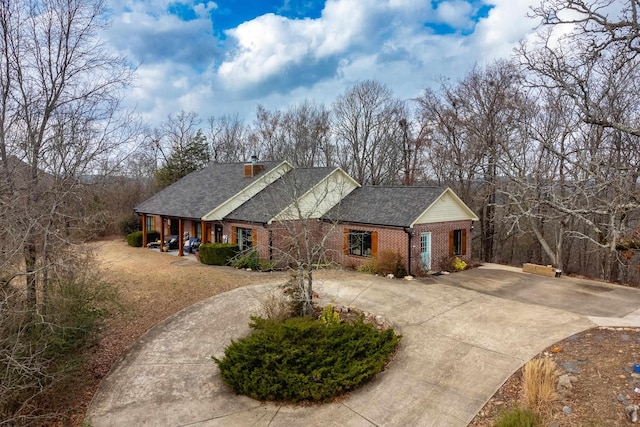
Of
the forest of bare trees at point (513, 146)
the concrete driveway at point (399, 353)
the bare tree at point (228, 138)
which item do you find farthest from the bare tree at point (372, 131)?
the concrete driveway at point (399, 353)

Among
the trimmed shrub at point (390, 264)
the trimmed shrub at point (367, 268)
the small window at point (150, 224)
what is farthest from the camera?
the small window at point (150, 224)

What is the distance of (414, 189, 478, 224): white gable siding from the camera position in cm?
1705

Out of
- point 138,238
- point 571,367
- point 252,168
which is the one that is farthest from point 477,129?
point 138,238

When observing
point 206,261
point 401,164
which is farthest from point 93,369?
point 401,164

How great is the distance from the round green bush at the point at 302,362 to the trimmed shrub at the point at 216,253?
1060cm

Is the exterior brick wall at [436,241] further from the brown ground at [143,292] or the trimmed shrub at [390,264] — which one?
the brown ground at [143,292]

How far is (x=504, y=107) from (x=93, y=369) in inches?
887

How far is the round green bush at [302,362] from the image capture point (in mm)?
7367

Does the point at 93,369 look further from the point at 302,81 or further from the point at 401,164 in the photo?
the point at 401,164

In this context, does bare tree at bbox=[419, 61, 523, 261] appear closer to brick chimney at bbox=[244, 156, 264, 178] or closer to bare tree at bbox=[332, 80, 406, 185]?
bare tree at bbox=[332, 80, 406, 185]

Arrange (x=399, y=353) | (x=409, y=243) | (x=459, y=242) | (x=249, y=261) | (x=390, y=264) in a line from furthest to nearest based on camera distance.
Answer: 1. (x=459, y=242)
2. (x=249, y=261)
3. (x=409, y=243)
4. (x=390, y=264)
5. (x=399, y=353)

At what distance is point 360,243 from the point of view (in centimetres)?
1841

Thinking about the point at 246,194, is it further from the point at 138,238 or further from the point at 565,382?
the point at 565,382

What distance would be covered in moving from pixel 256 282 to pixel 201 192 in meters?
10.4
